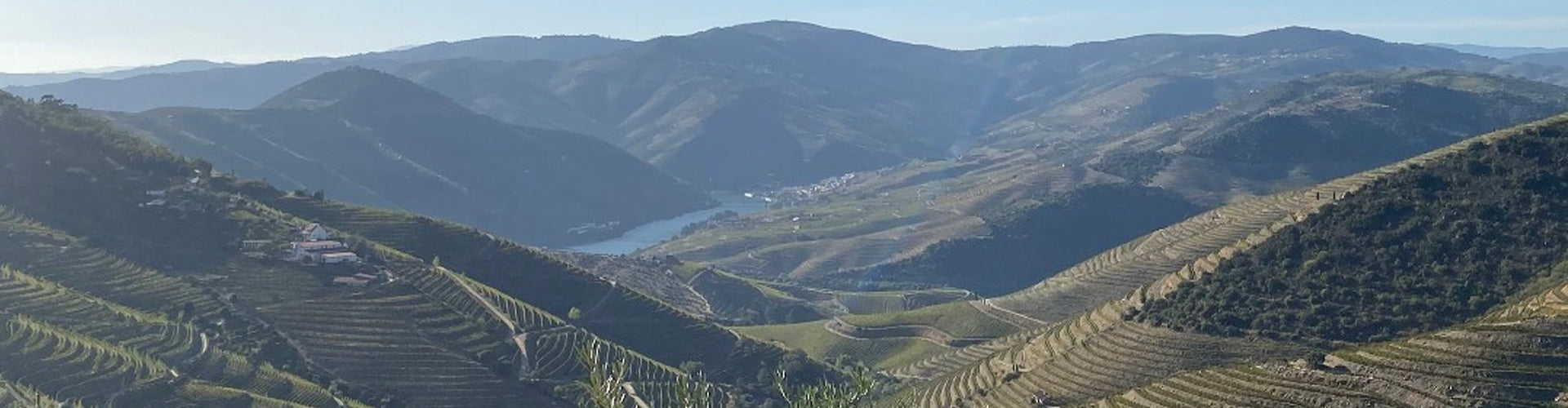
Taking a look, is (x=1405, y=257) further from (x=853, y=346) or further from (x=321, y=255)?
(x=321, y=255)

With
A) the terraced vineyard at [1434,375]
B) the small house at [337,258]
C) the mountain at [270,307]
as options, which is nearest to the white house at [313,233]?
the mountain at [270,307]

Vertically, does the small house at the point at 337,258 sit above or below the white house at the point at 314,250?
below

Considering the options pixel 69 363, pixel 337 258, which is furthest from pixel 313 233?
pixel 69 363

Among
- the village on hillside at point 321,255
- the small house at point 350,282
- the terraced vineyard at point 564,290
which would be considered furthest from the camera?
the terraced vineyard at point 564,290

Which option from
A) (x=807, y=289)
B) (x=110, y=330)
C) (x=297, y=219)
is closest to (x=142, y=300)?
(x=110, y=330)

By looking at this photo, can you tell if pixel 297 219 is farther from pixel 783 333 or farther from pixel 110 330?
pixel 783 333

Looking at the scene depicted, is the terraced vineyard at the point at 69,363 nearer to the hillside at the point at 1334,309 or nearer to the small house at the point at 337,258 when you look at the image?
the small house at the point at 337,258
